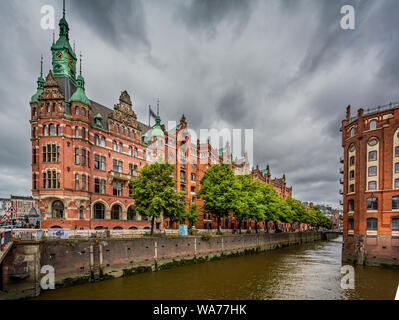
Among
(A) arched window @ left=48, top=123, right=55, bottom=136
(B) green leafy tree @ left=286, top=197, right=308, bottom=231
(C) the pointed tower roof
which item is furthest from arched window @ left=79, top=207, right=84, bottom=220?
(B) green leafy tree @ left=286, top=197, right=308, bottom=231

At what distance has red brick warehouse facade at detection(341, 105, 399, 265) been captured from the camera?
34156mm

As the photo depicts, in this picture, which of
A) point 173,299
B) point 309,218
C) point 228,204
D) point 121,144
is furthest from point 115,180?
point 309,218

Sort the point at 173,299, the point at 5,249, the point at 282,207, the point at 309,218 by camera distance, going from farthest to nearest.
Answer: the point at 309,218 < the point at 282,207 < the point at 173,299 < the point at 5,249

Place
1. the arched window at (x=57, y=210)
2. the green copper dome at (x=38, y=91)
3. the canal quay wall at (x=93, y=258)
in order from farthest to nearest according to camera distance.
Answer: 1. the green copper dome at (x=38, y=91)
2. the arched window at (x=57, y=210)
3. the canal quay wall at (x=93, y=258)

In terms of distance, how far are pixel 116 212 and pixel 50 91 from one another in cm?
2247

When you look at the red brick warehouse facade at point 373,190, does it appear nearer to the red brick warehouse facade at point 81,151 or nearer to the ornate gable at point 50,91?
the red brick warehouse facade at point 81,151

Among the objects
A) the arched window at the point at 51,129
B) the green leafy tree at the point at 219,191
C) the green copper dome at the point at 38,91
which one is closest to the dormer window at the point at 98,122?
the arched window at the point at 51,129

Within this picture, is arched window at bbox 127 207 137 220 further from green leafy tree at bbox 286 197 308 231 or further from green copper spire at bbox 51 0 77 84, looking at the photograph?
green leafy tree at bbox 286 197 308 231

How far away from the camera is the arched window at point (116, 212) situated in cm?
4219

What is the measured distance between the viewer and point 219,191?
45688 mm

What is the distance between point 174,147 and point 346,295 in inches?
1655

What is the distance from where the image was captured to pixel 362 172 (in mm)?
37719

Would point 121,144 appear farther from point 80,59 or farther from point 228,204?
point 228,204

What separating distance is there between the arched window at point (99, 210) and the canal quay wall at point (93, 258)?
14.6m
